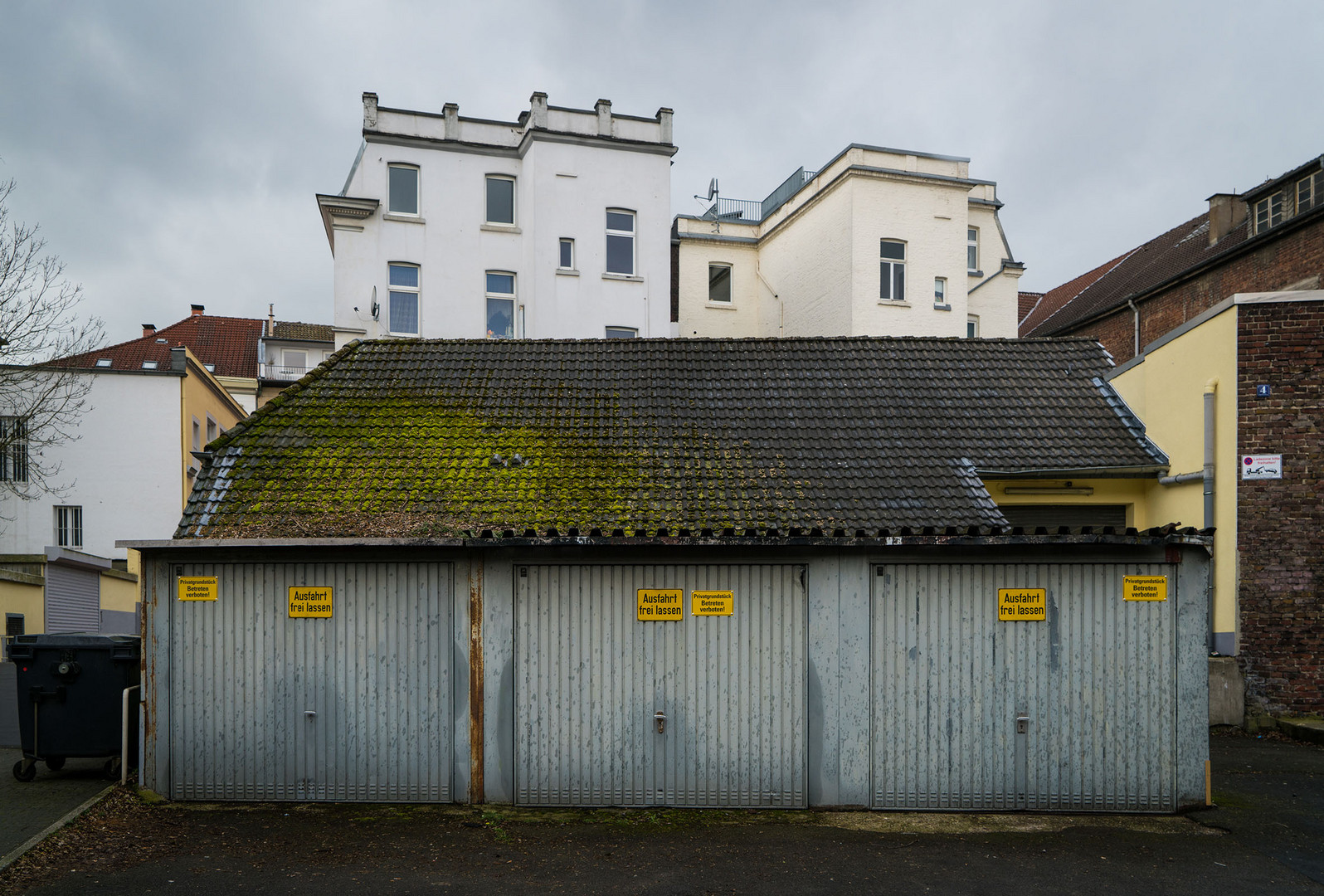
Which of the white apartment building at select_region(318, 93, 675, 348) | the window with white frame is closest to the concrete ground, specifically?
the white apartment building at select_region(318, 93, 675, 348)

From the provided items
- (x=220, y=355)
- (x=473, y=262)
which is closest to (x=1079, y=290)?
(x=473, y=262)

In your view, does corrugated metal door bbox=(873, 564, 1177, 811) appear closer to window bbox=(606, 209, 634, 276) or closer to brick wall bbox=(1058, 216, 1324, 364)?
brick wall bbox=(1058, 216, 1324, 364)

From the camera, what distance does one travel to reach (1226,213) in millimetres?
26188

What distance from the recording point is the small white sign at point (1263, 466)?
41.5 ft

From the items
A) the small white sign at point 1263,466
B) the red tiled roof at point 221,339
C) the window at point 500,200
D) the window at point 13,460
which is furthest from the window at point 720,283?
the red tiled roof at point 221,339

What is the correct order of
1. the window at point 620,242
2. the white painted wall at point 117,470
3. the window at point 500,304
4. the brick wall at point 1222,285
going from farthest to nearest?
the white painted wall at point 117,470, the window at point 620,242, the window at point 500,304, the brick wall at point 1222,285

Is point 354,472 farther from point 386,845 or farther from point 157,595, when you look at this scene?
point 386,845

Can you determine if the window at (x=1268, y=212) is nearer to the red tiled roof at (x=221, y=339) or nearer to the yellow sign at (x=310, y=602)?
the yellow sign at (x=310, y=602)

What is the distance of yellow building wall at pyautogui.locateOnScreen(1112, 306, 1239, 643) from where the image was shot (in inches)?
504

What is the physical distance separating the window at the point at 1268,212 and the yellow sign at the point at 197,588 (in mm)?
24102

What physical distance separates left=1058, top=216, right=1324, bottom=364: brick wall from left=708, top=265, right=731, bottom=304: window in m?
11.5

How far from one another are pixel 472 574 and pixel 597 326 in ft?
62.5

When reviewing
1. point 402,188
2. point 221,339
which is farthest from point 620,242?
point 221,339

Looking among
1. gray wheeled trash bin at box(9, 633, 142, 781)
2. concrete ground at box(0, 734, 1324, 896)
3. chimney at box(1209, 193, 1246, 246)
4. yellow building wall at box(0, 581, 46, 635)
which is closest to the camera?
concrete ground at box(0, 734, 1324, 896)
